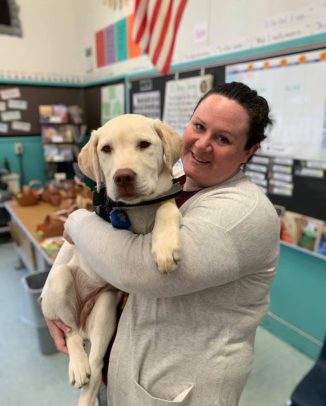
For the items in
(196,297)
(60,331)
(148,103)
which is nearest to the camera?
(196,297)

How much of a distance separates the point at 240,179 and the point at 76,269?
677mm

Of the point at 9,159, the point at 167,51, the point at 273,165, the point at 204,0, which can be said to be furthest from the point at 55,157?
the point at 273,165

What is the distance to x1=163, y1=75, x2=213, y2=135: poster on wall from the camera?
2.74 meters

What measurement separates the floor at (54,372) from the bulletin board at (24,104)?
2780 mm

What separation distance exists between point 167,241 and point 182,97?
7.85 feet

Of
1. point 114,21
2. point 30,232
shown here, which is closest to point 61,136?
point 114,21

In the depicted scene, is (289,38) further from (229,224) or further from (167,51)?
(229,224)

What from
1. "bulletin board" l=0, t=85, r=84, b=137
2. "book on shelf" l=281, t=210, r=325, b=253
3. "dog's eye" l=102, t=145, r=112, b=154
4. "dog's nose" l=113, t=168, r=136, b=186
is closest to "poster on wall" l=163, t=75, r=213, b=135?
"book on shelf" l=281, t=210, r=325, b=253

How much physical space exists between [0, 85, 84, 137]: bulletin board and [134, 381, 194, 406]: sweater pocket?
14.4 feet

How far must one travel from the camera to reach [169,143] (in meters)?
1.06

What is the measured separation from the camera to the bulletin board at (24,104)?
14.8 feet

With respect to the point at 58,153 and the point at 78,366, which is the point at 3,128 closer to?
the point at 58,153

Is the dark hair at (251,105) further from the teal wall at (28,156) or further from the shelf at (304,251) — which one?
the teal wall at (28,156)

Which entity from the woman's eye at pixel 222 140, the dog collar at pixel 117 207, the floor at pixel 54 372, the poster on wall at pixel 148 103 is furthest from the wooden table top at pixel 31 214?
the woman's eye at pixel 222 140
